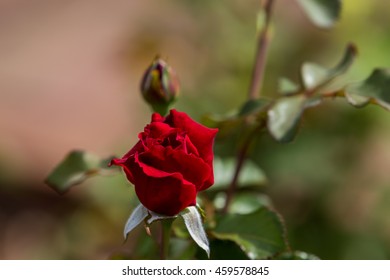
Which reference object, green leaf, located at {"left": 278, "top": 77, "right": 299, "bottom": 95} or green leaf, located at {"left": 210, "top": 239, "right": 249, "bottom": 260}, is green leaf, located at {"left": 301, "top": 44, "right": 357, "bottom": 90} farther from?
green leaf, located at {"left": 210, "top": 239, "right": 249, "bottom": 260}

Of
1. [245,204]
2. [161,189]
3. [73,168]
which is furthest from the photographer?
[245,204]

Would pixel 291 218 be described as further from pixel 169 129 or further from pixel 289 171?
pixel 169 129

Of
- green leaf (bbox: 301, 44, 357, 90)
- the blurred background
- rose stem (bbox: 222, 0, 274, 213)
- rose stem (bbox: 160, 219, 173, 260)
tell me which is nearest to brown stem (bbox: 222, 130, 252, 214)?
rose stem (bbox: 222, 0, 274, 213)

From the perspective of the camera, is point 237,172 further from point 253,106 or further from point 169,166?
point 169,166

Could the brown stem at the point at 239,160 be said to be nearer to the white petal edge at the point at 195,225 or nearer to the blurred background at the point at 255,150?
the white petal edge at the point at 195,225

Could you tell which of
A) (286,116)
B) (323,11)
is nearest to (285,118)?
(286,116)
